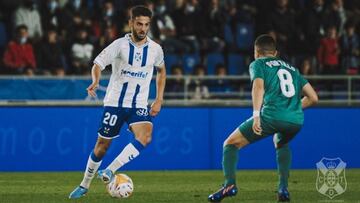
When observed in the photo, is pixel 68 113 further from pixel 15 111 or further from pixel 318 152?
pixel 318 152

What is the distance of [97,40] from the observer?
20281 mm

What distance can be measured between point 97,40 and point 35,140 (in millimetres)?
2961

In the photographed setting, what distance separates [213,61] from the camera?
828 inches

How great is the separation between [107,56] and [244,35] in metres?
10.8

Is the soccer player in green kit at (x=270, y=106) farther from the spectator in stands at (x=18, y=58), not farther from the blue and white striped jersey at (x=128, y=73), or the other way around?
the spectator in stands at (x=18, y=58)

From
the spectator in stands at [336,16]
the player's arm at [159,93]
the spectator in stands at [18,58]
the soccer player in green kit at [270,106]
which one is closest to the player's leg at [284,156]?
the soccer player in green kit at [270,106]

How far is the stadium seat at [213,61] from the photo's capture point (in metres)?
21.0

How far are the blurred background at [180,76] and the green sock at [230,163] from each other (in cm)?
763

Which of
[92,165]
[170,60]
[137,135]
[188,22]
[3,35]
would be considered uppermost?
[188,22]

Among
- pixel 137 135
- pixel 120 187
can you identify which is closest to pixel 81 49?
pixel 137 135

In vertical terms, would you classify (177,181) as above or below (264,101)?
below

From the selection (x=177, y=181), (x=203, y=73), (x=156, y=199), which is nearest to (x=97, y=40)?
(x=203, y=73)

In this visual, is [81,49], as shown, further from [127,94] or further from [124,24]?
[127,94]

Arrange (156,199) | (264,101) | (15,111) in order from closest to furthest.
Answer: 1. (264,101)
2. (156,199)
3. (15,111)
